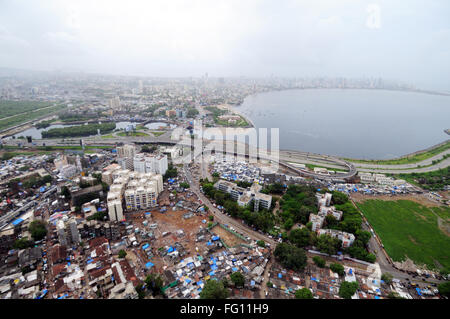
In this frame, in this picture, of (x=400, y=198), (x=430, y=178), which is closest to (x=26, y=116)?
(x=400, y=198)

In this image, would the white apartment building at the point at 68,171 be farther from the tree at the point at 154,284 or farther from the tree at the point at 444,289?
the tree at the point at 444,289

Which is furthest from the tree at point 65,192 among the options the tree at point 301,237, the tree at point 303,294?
the tree at point 303,294

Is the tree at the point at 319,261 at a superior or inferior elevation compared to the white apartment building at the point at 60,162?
inferior

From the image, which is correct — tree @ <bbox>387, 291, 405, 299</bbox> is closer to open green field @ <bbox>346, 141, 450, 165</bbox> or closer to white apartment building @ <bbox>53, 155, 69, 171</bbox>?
open green field @ <bbox>346, 141, 450, 165</bbox>

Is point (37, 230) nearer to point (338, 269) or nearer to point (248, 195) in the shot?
point (248, 195)

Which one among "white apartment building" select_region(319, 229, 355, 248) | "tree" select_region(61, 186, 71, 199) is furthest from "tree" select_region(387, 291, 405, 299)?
"tree" select_region(61, 186, 71, 199)
